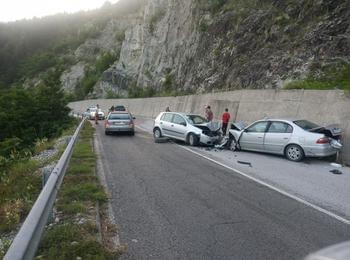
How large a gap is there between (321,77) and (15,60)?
123572 mm

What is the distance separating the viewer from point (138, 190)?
895cm

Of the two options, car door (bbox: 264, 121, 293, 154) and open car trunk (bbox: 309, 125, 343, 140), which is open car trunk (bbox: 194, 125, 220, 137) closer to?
car door (bbox: 264, 121, 293, 154)

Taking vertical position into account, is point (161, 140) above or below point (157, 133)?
below

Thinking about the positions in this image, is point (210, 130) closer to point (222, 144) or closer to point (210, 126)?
point (210, 126)

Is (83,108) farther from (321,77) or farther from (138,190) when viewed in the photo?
(138,190)

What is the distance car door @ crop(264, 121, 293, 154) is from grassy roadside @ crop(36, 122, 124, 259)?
769 centimetres

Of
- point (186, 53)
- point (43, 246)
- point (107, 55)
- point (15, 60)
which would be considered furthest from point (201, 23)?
point (15, 60)

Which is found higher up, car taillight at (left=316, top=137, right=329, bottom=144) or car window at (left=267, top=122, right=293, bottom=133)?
car window at (left=267, top=122, right=293, bottom=133)

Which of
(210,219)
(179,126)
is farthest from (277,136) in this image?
(210,219)

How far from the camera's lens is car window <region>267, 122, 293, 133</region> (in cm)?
1492

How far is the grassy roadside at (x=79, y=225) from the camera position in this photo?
4945 mm

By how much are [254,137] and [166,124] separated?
20.2 ft

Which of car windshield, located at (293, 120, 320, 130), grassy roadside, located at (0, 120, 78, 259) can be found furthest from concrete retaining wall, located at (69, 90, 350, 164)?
grassy roadside, located at (0, 120, 78, 259)

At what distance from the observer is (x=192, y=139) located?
19.2 meters
